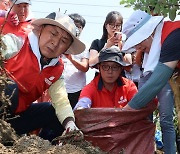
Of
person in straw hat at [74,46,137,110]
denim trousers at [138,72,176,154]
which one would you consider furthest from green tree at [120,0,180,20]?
denim trousers at [138,72,176,154]

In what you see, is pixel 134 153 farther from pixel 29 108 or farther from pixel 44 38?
pixel 44 38

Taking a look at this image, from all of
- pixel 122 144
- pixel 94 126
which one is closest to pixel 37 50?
pixel 94 126

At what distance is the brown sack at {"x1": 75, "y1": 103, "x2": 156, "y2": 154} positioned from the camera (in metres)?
3.13

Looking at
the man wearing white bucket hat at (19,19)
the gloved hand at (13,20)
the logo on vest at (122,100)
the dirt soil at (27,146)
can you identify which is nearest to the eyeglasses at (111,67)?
the logo on vest at (122,100)

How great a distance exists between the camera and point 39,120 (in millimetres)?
3369

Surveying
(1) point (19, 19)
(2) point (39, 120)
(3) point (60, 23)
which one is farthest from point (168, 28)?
(1) point (19, 19)

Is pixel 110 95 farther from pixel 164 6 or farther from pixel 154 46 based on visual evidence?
pixel 164 6

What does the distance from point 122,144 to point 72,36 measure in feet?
2.99

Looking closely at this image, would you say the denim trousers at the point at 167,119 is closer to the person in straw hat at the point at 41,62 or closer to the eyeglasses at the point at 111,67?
the eyeglasses at the point at 111,67

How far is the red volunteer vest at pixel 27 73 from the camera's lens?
299cm

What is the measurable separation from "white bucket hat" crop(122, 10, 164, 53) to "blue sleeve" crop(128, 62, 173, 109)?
312 mm

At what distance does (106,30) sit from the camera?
14.4ft

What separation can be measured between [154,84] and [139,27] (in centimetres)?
50

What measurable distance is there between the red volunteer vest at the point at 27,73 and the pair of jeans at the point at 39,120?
0.17m
